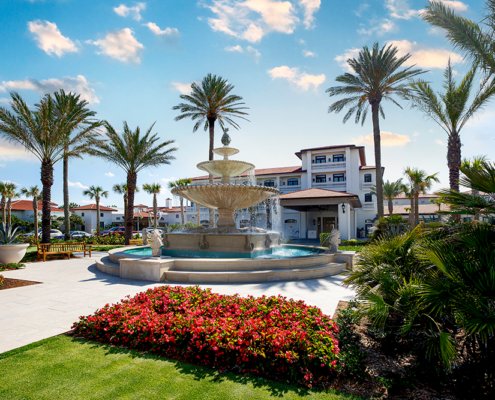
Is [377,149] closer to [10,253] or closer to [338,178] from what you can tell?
[338,178]

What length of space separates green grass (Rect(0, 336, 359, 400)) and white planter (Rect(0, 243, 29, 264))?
10.4 meters

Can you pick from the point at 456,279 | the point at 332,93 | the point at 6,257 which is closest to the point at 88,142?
the point at 6,257

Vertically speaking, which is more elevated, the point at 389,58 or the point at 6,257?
the point at 389,58

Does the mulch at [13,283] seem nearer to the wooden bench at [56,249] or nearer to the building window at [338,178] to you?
the wooden bench at [56,249]

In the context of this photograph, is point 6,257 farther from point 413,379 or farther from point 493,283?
point 493,283

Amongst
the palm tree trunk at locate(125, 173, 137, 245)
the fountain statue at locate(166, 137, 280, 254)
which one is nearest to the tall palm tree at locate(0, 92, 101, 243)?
the palm tree trunk at locate(125, 173, 137, 245)

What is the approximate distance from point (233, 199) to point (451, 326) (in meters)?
9.69

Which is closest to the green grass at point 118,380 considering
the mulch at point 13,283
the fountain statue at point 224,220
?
the mulch at point 13,283

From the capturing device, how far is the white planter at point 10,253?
38.8 ft

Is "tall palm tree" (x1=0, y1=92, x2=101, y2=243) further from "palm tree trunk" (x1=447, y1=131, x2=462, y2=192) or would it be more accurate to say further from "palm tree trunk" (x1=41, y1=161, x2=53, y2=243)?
"palm tree trunk" (x1=447, y1=131, x2=462, y2=192)

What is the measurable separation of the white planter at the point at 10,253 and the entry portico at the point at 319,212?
20.8 metres

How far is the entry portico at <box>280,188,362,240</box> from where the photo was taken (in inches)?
1048

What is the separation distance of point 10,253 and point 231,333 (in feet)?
41.9

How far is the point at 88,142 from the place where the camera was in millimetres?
21828
